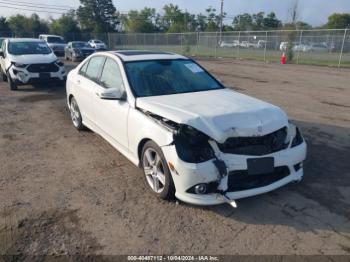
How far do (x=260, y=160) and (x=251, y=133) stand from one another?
12.0 inches

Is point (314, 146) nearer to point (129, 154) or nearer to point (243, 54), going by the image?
point (129, 154)

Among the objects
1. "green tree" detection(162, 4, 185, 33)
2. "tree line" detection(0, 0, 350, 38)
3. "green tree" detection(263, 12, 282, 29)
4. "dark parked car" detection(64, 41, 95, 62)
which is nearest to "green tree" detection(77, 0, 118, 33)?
"tree line" detection(0, 0, 350, 38)

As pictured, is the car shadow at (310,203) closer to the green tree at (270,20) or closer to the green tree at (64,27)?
the green tree at (64,27)

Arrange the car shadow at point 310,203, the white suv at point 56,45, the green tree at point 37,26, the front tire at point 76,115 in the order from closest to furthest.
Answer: the car shadow at point 310,203, the front tire at point 76,115, the white suv at point 56,45, the green tree at point 37,26

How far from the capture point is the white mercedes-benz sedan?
336 cm

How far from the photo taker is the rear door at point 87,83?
215 inches

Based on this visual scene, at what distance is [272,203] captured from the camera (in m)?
3.72

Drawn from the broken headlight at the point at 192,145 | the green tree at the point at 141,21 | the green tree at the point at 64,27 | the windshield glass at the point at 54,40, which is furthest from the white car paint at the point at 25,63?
the green tree at the point at 141,21

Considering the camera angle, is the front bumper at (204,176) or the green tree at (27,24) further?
the green tree at (27,24)

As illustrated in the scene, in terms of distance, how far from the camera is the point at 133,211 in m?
3.62

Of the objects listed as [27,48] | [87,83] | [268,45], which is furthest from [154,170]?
[268,45]

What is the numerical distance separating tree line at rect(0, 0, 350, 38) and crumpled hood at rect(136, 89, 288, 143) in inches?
2559

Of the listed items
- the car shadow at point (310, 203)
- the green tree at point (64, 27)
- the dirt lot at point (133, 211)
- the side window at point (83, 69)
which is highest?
the green tree at point (64, 27)

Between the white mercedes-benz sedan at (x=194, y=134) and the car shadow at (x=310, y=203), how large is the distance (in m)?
0.25
